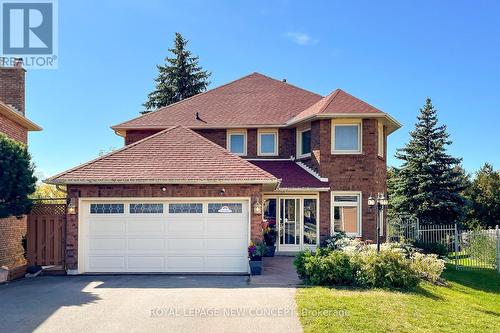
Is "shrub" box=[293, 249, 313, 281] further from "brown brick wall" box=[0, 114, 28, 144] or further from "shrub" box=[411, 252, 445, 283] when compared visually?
"brown brick wall" box=[0, 114, 28, 144]

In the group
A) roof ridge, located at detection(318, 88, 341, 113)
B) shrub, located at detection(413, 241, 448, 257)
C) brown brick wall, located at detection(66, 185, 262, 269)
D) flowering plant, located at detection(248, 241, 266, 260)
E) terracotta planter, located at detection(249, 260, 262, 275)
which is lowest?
shrub, located at detection(413, 241, 448, 257)

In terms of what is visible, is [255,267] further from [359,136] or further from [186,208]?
[359,136]

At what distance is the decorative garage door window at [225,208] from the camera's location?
12664mm

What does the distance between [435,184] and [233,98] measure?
13599 mm

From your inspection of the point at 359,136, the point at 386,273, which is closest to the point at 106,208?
the point at 386,273

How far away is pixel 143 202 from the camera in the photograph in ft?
42.0

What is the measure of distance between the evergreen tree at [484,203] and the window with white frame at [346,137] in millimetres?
17031

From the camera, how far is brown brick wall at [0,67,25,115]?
16.1 meters

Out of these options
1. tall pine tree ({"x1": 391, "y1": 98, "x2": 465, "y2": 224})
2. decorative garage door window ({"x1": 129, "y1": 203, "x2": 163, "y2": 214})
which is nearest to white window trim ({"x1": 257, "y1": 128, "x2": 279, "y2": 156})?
decorative garage door window ({"x1": 129, "y1": 203, "x2": 163, "y2": 214})

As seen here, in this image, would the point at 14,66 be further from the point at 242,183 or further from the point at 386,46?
the point at 386,46

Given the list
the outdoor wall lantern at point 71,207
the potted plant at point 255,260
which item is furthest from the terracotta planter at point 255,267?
the outdoor wall lantern at point 71,207

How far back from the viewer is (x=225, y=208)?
12680mm

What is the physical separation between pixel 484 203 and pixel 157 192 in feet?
86.8

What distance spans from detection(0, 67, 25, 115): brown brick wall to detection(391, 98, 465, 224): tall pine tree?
70.3 feet
